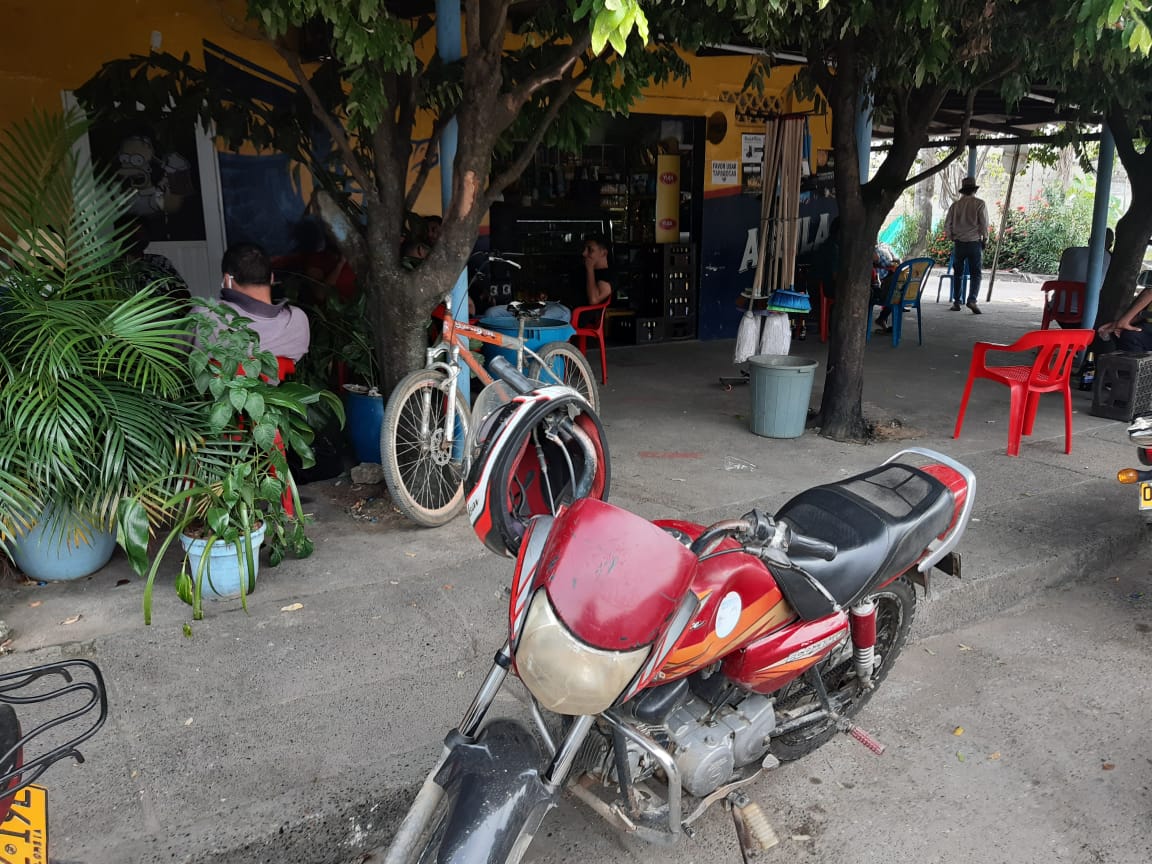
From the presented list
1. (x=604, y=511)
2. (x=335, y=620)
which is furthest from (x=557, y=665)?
(x=335, y=620)

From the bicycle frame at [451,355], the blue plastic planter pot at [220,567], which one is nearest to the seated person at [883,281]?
the bicycle frame at [451,355]

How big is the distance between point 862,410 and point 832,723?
484 cm

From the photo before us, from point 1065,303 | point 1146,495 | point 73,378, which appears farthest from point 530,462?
point 1065,303

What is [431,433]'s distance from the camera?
4.79 m

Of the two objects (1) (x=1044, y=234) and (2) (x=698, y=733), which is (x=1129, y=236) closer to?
(2) (x=698, y=733)

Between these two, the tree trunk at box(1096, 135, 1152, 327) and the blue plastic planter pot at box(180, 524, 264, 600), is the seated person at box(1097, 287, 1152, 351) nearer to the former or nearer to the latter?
the tree trunk at box(1096, 135, 1152, 327)

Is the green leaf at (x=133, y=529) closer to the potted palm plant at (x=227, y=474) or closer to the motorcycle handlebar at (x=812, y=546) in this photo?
the potted palm plant at (x=227, y=474)

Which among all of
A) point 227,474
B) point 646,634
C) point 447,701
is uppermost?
point 646,634

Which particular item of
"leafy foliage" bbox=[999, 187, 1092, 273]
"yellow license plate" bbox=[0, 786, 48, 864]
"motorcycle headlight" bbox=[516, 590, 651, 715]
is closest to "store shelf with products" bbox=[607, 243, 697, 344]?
"motorcycle headlight" bbox=[516, 590, 651, 715]

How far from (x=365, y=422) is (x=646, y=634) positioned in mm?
3864

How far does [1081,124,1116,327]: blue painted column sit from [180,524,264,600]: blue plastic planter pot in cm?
898

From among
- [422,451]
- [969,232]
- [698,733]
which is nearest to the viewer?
[698,733]

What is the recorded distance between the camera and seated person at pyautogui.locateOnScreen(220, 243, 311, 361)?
4.42 m

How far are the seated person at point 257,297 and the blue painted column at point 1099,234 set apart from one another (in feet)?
27.6
